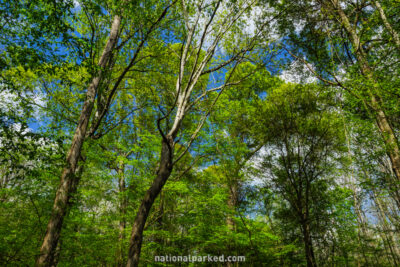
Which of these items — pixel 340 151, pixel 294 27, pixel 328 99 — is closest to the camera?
pixel 294 27

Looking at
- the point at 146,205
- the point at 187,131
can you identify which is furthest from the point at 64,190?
the point at 187,131

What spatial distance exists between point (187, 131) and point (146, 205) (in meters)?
2.67

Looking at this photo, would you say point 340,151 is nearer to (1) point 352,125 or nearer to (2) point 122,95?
(1) point 352,125

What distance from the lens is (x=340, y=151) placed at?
408 inches

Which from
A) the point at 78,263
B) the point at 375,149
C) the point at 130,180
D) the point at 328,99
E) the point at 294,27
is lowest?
the point at 78,263

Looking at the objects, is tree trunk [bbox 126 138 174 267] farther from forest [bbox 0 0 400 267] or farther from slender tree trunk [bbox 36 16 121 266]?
slender tree trunk [bbox 36 16 121 266]

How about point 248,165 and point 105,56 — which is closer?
point 105,56

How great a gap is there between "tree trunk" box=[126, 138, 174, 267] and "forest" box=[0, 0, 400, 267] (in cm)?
2

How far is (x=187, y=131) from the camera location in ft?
19.0

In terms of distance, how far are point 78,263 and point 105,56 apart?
19.8 ft

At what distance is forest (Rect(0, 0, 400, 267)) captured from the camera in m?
3.71

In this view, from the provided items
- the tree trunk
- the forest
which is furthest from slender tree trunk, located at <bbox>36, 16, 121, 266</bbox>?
the tree trunk

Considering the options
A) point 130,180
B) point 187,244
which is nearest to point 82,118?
point 130,180

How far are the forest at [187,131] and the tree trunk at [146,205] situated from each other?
0.02 metres
